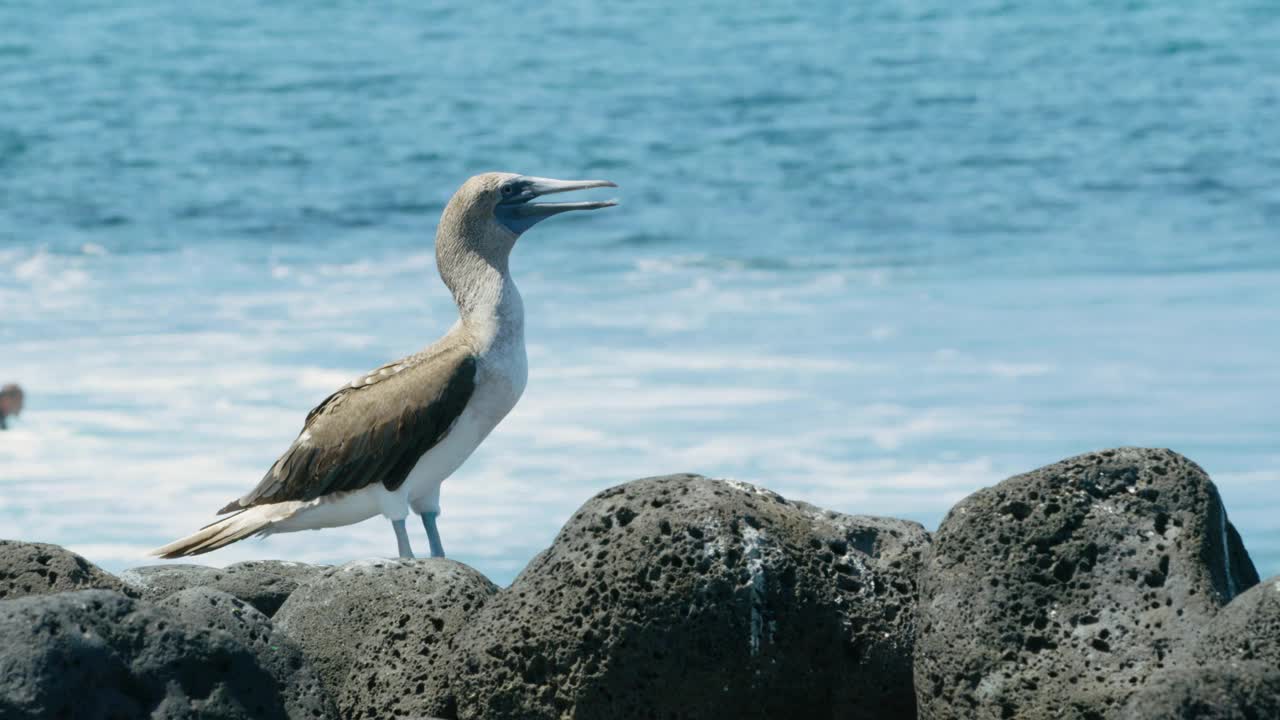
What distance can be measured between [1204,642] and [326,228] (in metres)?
18.7

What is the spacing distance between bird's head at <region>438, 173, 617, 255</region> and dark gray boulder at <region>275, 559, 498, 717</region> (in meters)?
1.96

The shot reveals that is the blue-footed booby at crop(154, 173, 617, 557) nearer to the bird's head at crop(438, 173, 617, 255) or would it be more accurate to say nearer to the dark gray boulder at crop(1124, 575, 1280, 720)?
the bird's head at crop(438, 173, 617, 255)

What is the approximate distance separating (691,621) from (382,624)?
105 centimetres

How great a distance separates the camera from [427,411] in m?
7.61

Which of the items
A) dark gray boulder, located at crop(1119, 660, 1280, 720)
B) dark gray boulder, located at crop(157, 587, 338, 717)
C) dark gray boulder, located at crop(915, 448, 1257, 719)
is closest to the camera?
dark gray boulder, located at crop(1119, 660, 1280, 720)

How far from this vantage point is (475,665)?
18.3ft

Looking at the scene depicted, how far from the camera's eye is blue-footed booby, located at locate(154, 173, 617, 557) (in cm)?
764

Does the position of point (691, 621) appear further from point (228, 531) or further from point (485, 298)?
point (228, 531)

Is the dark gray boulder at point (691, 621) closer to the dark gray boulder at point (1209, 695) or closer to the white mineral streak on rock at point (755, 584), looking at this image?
the white mineral streak on rock at point (755, 584)

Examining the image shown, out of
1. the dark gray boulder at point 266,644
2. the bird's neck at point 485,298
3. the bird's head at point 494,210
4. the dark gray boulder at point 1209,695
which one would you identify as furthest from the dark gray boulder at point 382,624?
the dark gray boulder at point 1209,695

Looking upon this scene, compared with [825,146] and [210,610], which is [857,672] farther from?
[825,146]

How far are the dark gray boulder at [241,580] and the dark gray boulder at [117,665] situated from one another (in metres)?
1.57

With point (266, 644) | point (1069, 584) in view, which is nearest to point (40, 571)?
point (266, 644)

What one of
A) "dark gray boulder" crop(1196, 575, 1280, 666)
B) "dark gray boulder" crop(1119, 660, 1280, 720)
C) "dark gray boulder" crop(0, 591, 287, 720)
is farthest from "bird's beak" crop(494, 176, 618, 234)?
"dark gray boulder" crop(1119, 660, 1280, 720)
